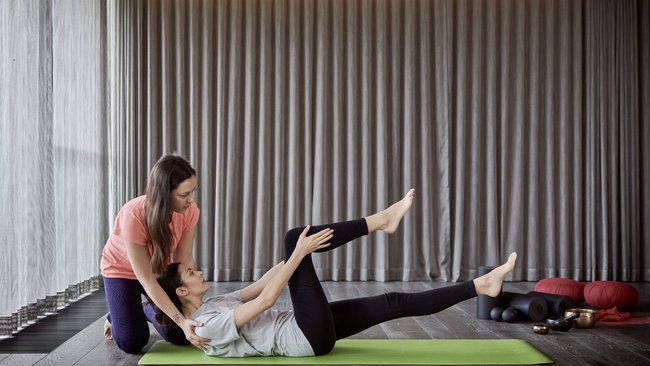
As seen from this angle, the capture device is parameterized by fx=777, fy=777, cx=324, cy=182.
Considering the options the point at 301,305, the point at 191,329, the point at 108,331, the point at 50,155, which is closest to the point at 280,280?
the point at 301,305

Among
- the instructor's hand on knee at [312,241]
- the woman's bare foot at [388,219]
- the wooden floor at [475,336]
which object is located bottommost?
the wooden floor at [475,336]

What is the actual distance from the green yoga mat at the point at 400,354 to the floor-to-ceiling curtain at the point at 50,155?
1.06 metres

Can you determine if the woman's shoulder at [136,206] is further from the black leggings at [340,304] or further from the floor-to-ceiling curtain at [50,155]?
the floor-to-ceiling curtain at [50,155]

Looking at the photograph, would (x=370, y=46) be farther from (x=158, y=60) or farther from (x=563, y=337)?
(x=563, y=337)

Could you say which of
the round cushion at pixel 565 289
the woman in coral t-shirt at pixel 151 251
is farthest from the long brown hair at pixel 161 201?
the round cushion at pixel 565 289

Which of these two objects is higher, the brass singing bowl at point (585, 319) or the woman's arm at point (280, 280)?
the woman's arm at point (280, 280)

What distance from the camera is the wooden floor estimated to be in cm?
329

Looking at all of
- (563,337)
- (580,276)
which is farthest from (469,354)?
(580,276)

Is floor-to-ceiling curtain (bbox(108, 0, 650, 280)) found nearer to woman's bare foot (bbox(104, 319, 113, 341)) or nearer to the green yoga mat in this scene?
woman's bare foot (bbox(104, 319, 113, 341))

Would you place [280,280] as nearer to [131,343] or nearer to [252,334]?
[252,334]

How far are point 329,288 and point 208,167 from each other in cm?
136

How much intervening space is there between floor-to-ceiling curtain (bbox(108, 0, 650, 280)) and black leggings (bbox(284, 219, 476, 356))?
117 inches

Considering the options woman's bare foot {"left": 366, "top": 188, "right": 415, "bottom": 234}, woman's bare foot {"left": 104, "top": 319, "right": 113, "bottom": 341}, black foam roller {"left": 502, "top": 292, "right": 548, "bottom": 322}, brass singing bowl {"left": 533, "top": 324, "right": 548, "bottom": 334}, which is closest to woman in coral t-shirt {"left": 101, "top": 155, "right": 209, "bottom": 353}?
woman's bare foot {"left": 104, "top": 319, "right": 113, "bottom": 341}

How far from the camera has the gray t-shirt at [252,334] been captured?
3.06 meters
